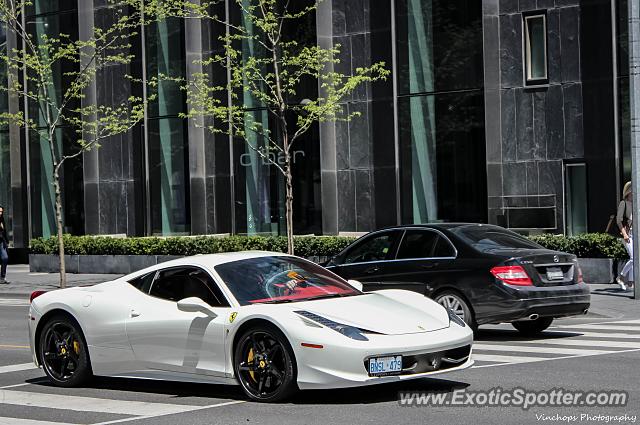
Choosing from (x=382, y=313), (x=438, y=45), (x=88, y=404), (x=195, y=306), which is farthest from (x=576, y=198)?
(x=88, y=404)

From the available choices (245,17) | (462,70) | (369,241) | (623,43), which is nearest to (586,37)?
(623,43)

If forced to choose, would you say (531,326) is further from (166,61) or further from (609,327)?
(166,61)

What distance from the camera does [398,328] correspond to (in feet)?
33.8

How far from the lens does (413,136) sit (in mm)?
29969

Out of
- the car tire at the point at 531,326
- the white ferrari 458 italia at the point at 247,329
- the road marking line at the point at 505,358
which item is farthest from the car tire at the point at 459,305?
the white ferrari 458 italia at the point at 247,329

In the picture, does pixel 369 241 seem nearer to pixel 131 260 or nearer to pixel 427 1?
pixel 427 1

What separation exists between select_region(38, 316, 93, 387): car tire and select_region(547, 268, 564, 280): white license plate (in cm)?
598

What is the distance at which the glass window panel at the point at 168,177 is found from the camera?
117 ft

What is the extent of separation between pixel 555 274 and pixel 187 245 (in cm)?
1791

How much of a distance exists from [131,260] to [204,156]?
13.0ft

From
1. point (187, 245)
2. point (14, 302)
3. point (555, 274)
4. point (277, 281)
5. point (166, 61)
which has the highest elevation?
point (166, 61)

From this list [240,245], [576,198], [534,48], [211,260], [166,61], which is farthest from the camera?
[166,61]

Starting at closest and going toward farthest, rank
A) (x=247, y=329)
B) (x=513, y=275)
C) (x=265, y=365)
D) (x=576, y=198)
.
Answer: (x=265, y=365) < (x=247, y=329) < (x=513, y=275) < (x=576, y=198)

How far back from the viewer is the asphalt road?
9547 millimetres
